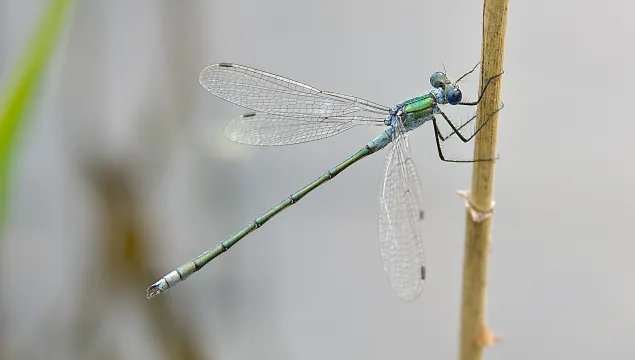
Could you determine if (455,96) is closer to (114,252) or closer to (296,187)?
(114,252)

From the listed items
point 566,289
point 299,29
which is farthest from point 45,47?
point 566,289

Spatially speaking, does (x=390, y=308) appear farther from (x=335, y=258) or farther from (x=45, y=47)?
(x=45, y=47)

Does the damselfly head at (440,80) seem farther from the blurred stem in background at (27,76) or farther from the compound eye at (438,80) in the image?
the blurred stem in background at (27,76)

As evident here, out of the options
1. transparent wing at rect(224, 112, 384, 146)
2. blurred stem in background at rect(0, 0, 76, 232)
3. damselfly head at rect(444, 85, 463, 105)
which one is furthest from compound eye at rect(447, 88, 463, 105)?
blurred stem in background at rect(0, 0, 76, 232)

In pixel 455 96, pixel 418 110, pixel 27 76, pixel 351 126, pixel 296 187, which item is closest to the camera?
pixel 27 76

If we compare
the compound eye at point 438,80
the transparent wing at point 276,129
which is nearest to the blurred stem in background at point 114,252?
the transparent wing at point 276,129

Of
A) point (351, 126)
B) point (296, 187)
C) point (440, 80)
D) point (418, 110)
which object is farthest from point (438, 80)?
point (296, 187)
